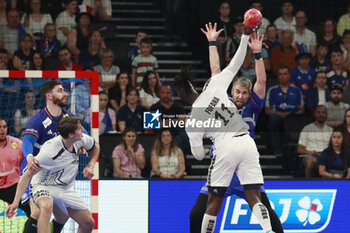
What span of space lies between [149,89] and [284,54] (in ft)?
8.18

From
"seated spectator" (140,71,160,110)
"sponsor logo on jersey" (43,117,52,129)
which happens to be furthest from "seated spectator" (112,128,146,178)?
"sponsor logo on jersey" (43,117,52,129)

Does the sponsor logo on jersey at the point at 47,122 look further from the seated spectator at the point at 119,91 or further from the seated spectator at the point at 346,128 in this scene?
the seated spectator at the point at 346,128

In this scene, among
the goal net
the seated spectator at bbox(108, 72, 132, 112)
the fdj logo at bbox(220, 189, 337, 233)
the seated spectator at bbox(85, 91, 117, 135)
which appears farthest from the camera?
the seated spectator at bbox(108, 72, 132, 112)

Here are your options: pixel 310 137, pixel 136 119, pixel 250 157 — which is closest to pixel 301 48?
pixel 310 137

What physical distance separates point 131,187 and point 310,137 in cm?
275

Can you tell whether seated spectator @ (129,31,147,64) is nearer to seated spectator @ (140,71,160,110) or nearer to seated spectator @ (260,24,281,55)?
seated spectator @ (140,71,160,110)

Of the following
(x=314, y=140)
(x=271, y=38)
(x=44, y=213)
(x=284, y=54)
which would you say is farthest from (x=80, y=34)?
(x=44, y=213)

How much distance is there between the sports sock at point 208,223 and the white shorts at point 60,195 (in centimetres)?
130

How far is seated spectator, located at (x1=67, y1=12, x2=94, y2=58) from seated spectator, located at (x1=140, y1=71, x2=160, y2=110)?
1.39m

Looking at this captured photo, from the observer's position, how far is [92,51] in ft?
38.3

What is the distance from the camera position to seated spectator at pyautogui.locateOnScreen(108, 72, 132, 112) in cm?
1097

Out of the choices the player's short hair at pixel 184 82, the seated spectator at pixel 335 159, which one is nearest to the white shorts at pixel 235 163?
the player's short hair at pixel 184 82

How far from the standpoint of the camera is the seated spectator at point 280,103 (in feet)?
36.4

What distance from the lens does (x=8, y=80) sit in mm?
10898
